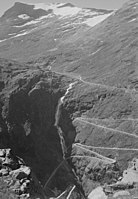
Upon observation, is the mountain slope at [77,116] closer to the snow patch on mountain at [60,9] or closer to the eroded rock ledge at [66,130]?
the eroded rock ledge at [66,130]

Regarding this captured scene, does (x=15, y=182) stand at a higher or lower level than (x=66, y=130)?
higher

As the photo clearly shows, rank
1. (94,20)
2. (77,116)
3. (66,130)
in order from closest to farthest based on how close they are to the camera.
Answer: (66,130) < (77,116) < (94,20)

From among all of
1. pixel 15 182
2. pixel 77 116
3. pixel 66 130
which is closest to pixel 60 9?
pixel 77 116

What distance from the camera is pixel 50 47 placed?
13312 centimetres

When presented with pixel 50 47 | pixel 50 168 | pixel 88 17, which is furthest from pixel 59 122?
pixel 88 17

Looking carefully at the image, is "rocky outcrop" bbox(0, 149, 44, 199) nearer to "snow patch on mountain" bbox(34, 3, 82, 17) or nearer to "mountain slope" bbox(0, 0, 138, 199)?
"mountain slope" bbox(0, 0, 138, 199)

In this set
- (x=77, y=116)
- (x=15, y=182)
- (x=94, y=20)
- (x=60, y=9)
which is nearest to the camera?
(x=15, y=182)

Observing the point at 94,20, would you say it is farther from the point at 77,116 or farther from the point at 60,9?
the point at 77,116

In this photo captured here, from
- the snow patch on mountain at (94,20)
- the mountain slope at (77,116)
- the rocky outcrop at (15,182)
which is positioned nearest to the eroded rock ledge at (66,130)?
the mountain slope at (77,116)

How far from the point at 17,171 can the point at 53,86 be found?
1966 inches

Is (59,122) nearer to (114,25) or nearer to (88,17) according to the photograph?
(114,25)

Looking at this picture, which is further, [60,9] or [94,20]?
[60,9]

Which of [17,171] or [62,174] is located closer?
[17,171]

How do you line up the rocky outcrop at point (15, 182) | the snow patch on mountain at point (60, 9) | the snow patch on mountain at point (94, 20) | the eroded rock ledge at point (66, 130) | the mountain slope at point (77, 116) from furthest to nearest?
the snow patch on mountain at point (60, 9), the snow patch on mountain at point (94, 20), the mountain slope at point (77, 116), the eroded rock ledge at point (66, 130), the rocky outcrop at point (15, 182)
